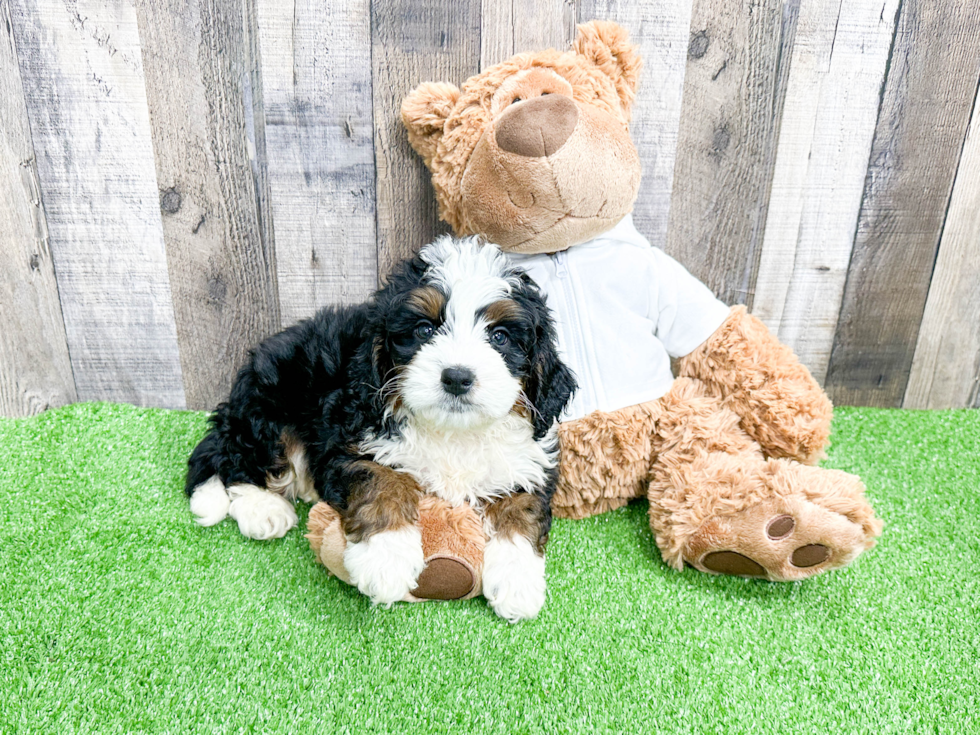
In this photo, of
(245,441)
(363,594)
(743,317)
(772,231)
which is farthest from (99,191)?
(772,231)

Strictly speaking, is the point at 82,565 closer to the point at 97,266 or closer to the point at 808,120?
the point at 97,266

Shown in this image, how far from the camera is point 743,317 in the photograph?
7.00 ft

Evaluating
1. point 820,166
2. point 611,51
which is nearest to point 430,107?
point 611,51

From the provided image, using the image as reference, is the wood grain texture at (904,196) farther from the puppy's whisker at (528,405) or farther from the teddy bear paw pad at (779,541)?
the puppy's whisker at (528,405)

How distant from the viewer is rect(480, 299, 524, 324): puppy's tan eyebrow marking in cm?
159

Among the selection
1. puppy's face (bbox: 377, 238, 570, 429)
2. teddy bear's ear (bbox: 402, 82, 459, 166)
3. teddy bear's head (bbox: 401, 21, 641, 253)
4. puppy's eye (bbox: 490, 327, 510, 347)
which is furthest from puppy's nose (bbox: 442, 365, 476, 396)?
teddy bear's ear (bbox: 402, 82, 459, 166)

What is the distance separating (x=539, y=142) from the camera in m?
1.72

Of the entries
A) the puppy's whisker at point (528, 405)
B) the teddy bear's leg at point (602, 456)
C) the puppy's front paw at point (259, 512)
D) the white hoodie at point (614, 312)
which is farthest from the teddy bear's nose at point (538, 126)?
the puppy's front paw at point (259, 512)

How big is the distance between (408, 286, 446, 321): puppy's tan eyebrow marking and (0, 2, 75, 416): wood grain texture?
160 cm

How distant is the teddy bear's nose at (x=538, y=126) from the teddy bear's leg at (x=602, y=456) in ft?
2.70

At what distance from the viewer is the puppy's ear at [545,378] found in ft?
5.62

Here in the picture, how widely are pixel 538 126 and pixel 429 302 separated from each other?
1.89 feet

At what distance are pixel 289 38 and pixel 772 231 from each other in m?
1.85

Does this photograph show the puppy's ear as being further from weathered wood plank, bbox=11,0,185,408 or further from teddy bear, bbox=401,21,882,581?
weathered wood plank, bbox=11,0,185,408
